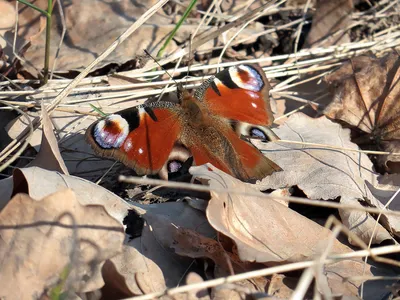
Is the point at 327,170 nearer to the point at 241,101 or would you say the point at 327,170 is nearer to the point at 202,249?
the point at 241,101

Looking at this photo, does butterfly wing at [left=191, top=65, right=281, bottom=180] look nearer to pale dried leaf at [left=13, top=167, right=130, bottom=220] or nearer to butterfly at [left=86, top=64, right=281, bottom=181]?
butterfly at [left=86, top=64, right=281, bottom=181]

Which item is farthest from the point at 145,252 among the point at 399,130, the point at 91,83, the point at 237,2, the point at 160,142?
the point at 237,2

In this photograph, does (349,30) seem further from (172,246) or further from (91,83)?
(172,246)

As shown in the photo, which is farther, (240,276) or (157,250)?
(157,250)

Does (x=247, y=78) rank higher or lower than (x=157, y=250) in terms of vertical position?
higher

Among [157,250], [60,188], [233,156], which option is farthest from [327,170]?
[60,188]

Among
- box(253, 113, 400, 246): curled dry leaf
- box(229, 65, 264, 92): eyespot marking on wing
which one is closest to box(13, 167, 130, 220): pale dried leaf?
box(253, 113, 400, 246): curled dry leaf

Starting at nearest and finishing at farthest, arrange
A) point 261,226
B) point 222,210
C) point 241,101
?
point 222,210, point 261,226, point 241,101

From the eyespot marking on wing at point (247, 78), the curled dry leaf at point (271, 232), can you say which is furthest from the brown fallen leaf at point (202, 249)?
the eyespot marking on wing at point (247, 78)
